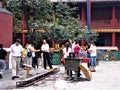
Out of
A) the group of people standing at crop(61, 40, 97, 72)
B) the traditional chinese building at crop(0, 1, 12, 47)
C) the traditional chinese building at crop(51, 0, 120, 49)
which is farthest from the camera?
the traditional chinese building at crop(51, 0, 120, 49)

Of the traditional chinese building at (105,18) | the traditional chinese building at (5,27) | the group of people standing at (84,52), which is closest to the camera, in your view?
the group of people standing at (84,52)

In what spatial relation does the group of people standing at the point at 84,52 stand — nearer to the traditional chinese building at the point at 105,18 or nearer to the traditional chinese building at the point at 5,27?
the traditional chinese building at the point at 5,27

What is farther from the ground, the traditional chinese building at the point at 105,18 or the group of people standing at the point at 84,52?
the traditional chinese building at the point at 105,18

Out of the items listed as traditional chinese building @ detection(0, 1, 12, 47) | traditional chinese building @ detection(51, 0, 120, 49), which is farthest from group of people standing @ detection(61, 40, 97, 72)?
traditional chinese building @ detection(51, 0, 120, 49)

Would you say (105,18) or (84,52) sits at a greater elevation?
(105,18)

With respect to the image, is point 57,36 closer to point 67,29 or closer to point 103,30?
point 67,29

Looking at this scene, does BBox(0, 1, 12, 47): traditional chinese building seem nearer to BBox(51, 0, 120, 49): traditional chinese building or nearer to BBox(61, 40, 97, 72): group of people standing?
BBox(61, 40, 97, 72): group of people standing

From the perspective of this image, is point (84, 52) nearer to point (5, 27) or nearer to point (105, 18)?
point (5, 27)

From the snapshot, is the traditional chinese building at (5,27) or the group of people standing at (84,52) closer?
the group of people standing at (84,52)

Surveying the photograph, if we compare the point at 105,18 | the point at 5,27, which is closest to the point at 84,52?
the point at 5,27

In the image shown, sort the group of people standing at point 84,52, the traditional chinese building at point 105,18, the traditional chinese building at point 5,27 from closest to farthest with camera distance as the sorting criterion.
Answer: the group of people standing at point 84,52
the traditional chinese building at point 5,27
the traditional chinese building at point 105,18

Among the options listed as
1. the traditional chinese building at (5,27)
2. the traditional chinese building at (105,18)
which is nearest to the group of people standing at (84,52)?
the traditional chinese building at (5,27)

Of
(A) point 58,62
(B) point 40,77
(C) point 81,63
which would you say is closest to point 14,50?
(B) point 40,77

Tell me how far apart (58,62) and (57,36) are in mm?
2071
